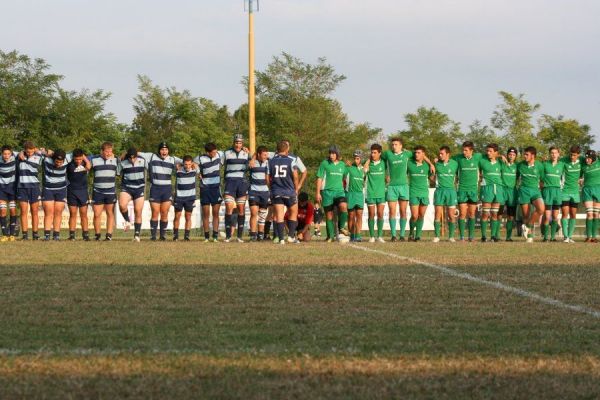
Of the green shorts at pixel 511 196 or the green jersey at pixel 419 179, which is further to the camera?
the green shorts at pixel 511 196

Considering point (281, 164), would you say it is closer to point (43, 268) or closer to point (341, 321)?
point (43, 268)

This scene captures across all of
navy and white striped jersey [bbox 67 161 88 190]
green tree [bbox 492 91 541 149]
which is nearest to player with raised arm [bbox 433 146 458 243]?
navy and white striped jersey [bbox 67 161 88 190]

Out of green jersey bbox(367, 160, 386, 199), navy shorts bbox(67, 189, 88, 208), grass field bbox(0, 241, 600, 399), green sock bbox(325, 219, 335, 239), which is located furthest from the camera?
green jersey bbox(367, 160, 386, 199)

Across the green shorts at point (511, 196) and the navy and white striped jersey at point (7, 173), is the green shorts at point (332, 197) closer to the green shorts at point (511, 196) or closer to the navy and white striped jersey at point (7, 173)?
the green shorts at point (511, 196)

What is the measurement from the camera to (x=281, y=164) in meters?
20.5

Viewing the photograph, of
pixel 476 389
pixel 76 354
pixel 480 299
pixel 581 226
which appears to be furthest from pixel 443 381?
pixel 581 226

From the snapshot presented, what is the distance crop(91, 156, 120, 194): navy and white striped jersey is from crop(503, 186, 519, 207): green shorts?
8110 millimetres

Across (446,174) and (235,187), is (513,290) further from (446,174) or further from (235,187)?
(446,174)

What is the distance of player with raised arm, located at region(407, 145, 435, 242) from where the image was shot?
22.7 metres

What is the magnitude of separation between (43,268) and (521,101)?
178 feet

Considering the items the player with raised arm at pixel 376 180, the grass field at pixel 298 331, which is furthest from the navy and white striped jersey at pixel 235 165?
the grass field at pixel 298 331

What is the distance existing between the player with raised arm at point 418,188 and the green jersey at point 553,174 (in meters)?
2.42

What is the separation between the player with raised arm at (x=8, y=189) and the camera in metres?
21.7

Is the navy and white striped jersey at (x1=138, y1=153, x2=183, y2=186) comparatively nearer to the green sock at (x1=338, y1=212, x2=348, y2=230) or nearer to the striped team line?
the green sock at (x1=338, y1=212, x2=348, y2=230)
